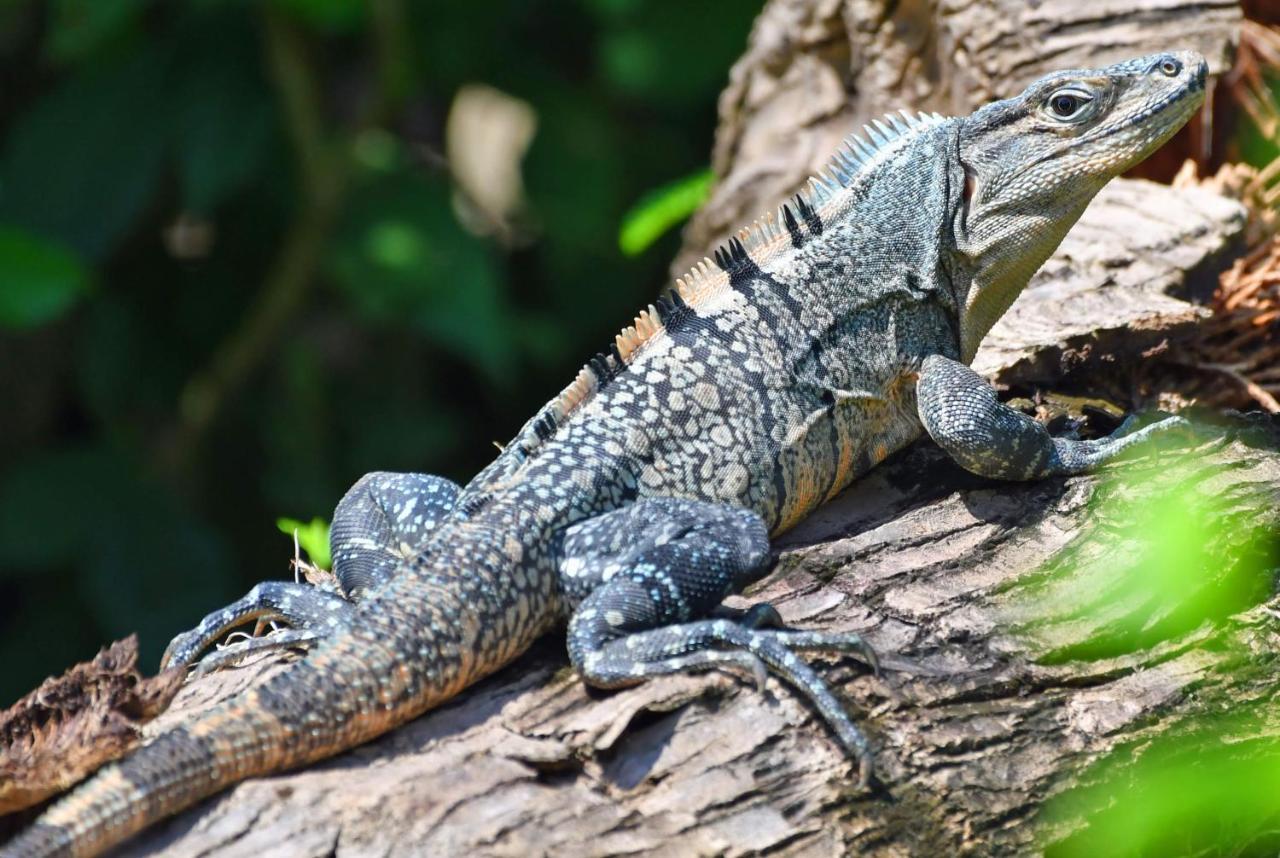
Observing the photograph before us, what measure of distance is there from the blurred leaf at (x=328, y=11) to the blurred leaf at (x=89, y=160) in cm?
108

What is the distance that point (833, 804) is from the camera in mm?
3543

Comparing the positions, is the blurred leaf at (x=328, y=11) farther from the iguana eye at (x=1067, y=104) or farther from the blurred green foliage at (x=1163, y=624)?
the blurred green foliage at (x=1163, y=624)

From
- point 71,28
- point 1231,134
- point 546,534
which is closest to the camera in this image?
point 546,534

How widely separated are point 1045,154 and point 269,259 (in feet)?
18.8

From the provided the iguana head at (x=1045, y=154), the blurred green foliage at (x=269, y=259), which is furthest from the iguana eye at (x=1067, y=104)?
the blurred green foliage at (x=269, y=259)

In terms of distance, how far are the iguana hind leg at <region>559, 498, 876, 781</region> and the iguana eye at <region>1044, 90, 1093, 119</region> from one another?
1.86 m

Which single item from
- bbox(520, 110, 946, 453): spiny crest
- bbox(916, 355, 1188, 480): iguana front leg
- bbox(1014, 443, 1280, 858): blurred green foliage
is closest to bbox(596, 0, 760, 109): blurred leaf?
bbox(520, 110, 946, 453): spiny crest

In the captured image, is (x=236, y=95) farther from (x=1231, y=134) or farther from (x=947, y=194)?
(x=1231, y=134)

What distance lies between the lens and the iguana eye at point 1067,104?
4.92 m

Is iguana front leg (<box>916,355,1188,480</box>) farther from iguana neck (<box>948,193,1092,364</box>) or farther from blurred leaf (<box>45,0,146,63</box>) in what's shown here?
blurred leaf (<box>45,0,146,63</box>)

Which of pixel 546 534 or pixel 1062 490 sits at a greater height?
pixel 546 534

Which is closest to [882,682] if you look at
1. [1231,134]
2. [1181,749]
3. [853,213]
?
[1181,749]

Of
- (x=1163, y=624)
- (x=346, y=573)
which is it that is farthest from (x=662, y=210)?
(x=1163, y=624)

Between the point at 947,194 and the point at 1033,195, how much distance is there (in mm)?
302
